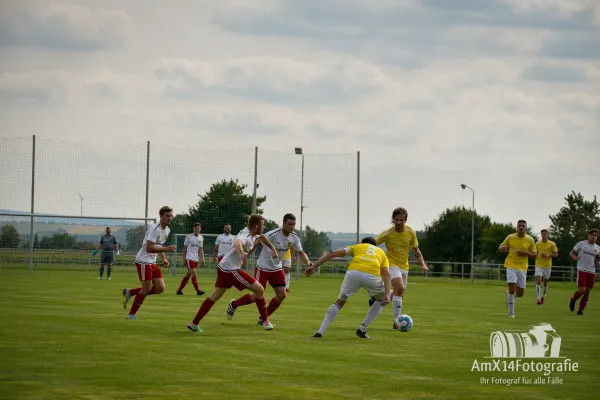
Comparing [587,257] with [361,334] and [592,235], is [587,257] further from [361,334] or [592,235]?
[361,334]

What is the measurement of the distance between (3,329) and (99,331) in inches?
58.4

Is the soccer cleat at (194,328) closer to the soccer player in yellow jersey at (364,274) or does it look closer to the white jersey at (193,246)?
the soccer player in yellow jersey at (364,274)

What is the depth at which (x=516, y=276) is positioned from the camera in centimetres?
2227

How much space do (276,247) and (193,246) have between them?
40.7 feet

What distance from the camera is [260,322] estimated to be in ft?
55.8

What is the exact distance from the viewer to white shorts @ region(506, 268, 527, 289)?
72.2 ft

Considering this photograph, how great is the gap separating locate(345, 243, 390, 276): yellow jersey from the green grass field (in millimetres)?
1149

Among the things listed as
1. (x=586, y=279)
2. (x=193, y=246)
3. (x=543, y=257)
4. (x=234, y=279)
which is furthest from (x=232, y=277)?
(x=543, y=257)

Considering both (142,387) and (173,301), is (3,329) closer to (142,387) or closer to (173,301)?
(142,387)

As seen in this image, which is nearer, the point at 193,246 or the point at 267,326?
the point at 267,326

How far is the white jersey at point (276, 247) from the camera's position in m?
17.4

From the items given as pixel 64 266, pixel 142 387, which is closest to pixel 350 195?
pixel 64 266

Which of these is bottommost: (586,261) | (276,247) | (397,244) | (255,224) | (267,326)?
(267,326)

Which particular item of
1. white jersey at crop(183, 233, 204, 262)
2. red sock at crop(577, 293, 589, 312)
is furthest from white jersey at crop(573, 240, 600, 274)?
white jersey at crop(183, 233, 204, 262)
